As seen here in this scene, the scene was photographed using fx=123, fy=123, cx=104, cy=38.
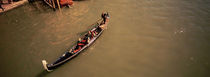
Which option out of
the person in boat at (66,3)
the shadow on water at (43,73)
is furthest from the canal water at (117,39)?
the person in boat at (66,3)

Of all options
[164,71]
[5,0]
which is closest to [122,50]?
[164,71]

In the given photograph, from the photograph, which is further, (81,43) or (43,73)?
(81,43)

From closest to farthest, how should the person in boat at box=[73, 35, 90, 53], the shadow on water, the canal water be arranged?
the shadow on water < the canal water < the person in boat at box=[73, 35, 90, 53]

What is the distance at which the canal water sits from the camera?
26.4 feet

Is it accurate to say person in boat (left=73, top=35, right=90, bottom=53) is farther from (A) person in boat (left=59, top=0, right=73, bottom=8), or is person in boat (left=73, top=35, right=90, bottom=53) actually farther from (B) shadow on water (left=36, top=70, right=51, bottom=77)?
(A) person in boat (left=59, top=0, right=73, bottom=8)

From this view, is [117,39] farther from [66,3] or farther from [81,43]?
[66,3]

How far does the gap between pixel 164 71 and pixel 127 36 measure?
3.83 metres

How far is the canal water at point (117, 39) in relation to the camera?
26.4 ft

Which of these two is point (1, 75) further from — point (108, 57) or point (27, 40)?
point (108, 57)

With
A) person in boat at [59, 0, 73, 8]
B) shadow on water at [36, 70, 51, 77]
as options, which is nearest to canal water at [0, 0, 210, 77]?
shadow on water at [36, 70, 51, 77]

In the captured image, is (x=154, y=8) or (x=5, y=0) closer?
(x=154, y=8)

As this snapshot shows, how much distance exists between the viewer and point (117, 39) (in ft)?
33.0

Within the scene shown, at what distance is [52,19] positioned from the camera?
1235cm

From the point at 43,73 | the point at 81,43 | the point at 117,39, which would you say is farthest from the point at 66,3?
the point at 43,73
